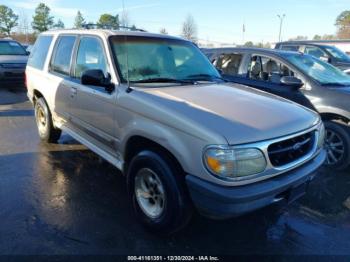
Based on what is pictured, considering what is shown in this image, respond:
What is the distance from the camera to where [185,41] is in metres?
4.64

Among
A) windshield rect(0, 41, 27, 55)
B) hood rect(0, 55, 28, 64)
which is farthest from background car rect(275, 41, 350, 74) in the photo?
windshield rect(0, 41, 27, 55)

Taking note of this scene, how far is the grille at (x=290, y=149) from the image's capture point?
2787 mm

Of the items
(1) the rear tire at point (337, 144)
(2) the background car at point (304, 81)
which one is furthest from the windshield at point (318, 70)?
(1) the rear tire at point (337, 144)

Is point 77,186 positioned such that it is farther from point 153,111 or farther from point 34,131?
point 34,131

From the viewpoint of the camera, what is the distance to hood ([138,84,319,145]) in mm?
2686

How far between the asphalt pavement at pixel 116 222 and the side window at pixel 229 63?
2527mm

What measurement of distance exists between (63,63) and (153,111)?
94.7 inches

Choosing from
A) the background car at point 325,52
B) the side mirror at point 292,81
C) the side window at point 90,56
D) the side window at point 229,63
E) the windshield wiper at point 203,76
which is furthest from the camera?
the background car at point 325,52

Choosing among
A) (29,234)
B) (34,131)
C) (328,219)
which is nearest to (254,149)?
(328,219)

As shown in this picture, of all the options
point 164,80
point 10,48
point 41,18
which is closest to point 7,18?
point 41,18

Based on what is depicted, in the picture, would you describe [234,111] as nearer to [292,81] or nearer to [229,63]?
[292,81]

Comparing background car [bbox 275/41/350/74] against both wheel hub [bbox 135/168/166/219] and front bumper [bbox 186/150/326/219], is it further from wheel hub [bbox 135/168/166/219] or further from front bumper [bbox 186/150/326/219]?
wheel hub [bbox 135/168/166/219]

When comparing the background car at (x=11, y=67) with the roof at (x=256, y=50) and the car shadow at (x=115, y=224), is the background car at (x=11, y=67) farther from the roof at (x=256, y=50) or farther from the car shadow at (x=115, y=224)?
the car shadow at (x=115, y=224)

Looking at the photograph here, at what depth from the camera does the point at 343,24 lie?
228ft
